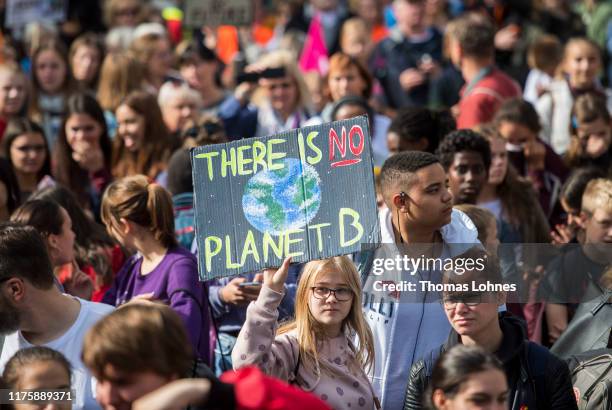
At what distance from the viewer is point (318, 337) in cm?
545

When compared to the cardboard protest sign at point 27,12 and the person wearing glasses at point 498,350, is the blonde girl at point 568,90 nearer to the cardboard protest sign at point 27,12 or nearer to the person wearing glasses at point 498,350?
the cardboard protest sign at point 27,12

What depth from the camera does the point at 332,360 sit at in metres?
5.40

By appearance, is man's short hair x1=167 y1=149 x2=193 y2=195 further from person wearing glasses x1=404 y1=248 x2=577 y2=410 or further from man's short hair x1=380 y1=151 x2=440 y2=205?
person wearing glasses x1=404 y1=248 x2=577 y2=410

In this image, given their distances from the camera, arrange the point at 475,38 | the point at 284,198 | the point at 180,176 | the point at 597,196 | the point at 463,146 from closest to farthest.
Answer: the point at 284,198
the point at 597,196
the point at 463,146
the point at 180,176
the point at 475,38

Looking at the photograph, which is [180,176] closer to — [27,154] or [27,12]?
[27,154]

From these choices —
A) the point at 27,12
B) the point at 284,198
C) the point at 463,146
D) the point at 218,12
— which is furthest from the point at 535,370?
the point at 27,12

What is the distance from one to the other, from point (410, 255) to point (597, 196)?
5.23ft

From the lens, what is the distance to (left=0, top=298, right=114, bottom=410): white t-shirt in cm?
506

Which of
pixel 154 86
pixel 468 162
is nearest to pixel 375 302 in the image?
pixel 468 162

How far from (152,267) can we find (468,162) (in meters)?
2.05

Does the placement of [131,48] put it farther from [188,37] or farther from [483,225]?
[483,225]

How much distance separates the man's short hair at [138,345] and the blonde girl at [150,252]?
6.89 feet

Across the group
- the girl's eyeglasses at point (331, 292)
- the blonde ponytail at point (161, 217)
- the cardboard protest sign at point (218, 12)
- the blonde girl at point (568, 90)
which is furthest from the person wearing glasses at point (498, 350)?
the cardboard protest sign at point (218, 12)

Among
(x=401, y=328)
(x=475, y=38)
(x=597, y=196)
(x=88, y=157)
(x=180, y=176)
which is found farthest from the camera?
(x=475, y=38)
